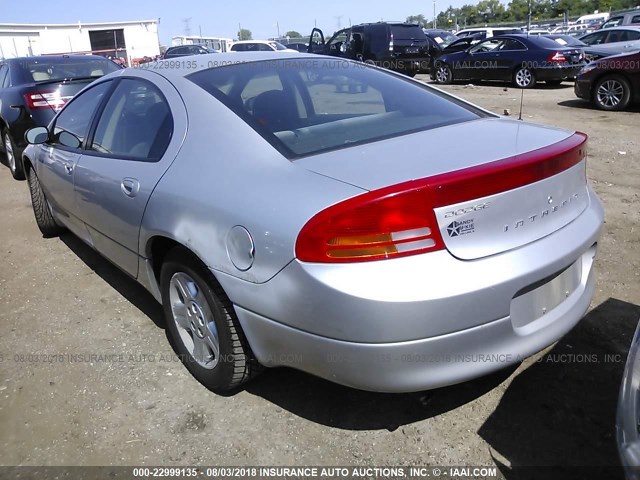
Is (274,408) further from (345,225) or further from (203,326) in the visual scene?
(345,225)

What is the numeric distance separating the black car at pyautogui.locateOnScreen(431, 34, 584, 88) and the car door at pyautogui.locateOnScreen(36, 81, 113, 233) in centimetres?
1178

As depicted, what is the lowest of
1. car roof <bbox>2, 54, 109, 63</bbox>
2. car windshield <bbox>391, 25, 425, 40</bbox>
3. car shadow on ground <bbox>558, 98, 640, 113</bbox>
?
car shadow on ground <bbox>558, 98, 640, 113</bbox>

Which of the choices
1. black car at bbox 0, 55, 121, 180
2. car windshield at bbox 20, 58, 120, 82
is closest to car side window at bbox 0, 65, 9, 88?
black car at bbox 0, 55, 121, 180

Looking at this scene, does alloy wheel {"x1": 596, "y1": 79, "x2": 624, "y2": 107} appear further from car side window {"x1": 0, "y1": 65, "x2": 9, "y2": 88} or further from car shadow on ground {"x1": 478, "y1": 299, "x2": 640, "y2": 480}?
car side window {"x1": 0, "y1": 65, "x2": 9, "y2": 88}

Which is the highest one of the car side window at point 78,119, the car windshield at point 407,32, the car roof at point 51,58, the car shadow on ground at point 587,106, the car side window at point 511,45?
the car windshield at point 407,32

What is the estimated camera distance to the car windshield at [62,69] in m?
7.07

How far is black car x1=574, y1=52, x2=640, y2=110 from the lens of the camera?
9.38 metres

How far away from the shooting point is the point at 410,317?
5.98 feet

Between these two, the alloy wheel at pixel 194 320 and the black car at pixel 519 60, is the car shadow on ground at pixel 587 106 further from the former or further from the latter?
the alloy wheel at pixel 194 320

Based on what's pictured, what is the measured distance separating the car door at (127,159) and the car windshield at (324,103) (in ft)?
0.91

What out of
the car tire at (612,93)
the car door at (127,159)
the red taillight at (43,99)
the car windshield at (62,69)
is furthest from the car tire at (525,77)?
the car door at (127,159)

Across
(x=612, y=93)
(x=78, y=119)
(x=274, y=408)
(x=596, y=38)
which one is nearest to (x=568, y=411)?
(x=274, y=408)

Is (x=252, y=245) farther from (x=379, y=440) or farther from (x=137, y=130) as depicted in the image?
(x=137, y=130)

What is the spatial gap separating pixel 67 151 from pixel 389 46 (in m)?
13.9
